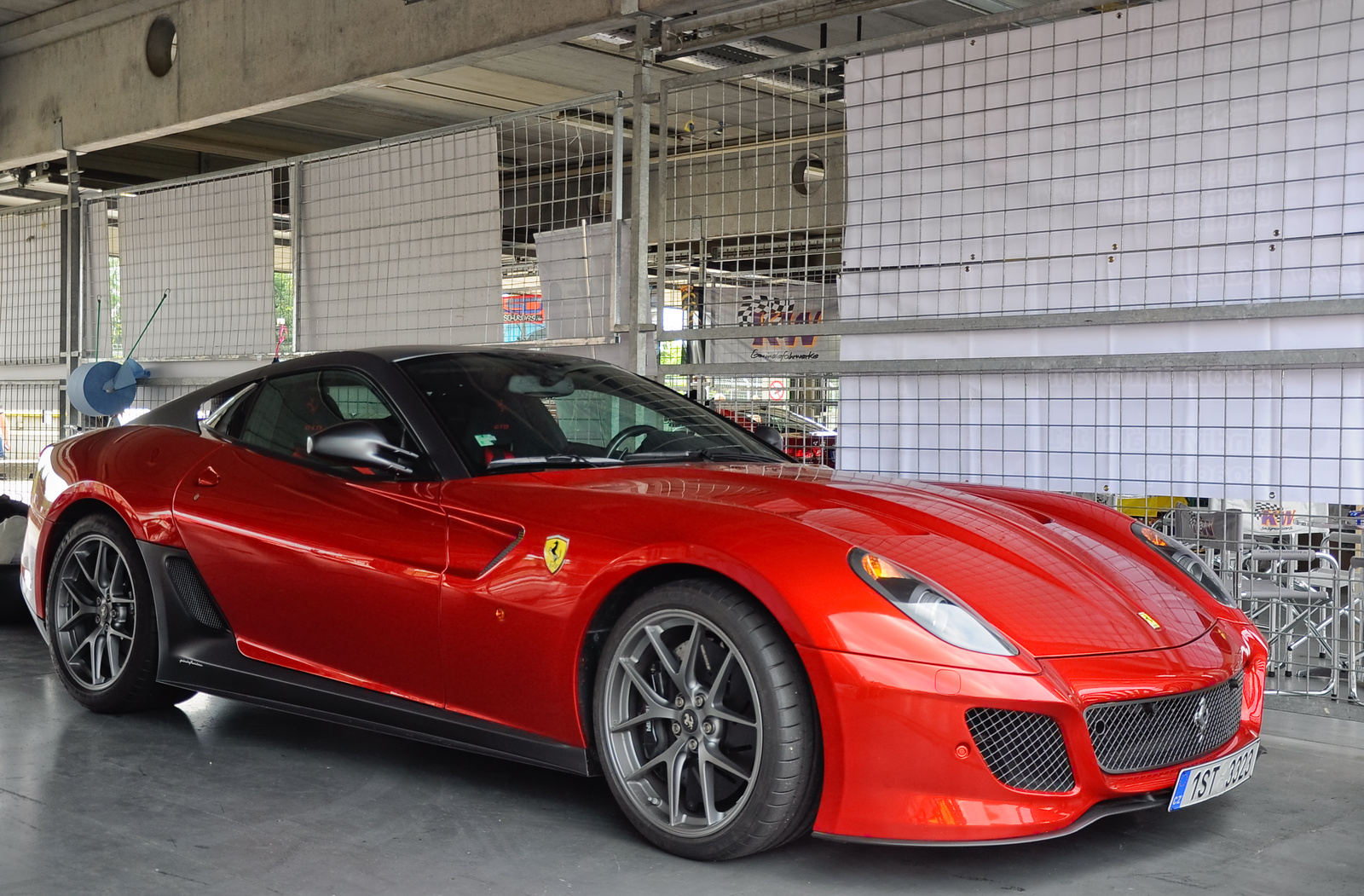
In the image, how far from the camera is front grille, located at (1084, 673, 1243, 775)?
2.74 metres

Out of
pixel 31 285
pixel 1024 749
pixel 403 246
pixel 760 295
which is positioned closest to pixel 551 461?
pixel 1024 749

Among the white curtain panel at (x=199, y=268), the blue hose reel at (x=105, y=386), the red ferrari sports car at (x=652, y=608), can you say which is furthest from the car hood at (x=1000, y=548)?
the blue hose reel at (x=105, y=386)

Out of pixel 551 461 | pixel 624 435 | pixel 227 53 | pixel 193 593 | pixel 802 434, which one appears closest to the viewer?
pixel 551 461

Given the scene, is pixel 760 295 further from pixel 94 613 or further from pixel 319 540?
pixel 94 613

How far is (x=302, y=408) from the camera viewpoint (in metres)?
4.11

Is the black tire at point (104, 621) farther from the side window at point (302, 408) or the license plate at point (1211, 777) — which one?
the license plate at point (1211, 777)

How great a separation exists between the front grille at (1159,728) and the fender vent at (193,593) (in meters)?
2.56

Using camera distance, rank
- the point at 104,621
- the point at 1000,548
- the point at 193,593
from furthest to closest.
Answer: the point at 104,621
the point at 193,593
the point at 1000,548

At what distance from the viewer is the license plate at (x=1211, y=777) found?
2854 mm

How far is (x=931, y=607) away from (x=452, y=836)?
1278 mm

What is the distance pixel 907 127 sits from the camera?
5.57 meters

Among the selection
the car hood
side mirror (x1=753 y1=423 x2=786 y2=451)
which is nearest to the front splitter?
the car hood

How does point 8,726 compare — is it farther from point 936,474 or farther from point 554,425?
point 936,474

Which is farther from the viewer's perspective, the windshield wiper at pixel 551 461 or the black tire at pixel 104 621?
the black tire at pixel 104 621
